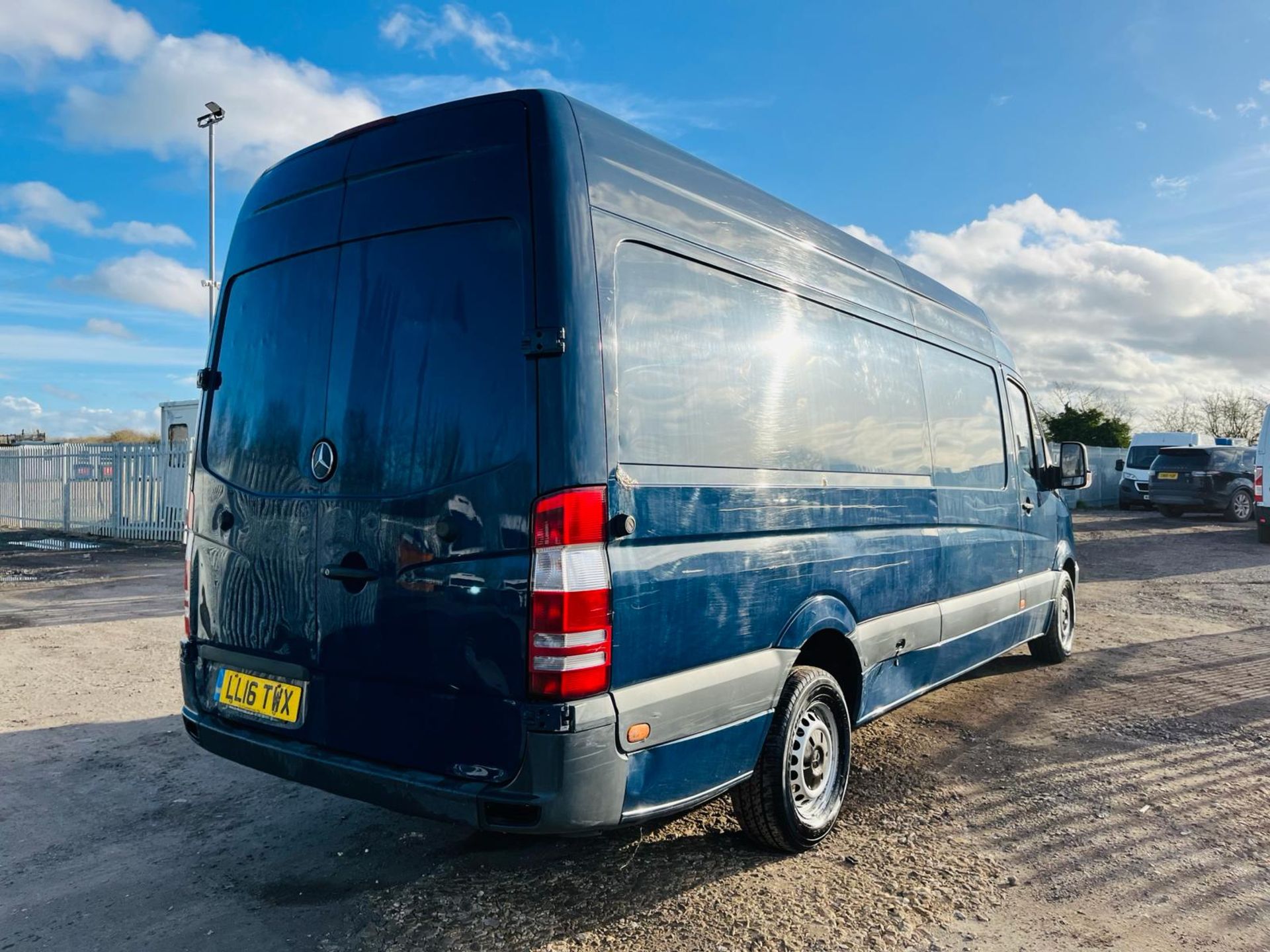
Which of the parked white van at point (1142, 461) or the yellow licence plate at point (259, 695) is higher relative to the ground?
the parked white van at point (1142, 461)

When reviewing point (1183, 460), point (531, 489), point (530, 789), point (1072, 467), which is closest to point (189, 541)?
point (531, 489)

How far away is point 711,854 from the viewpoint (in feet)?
11.4

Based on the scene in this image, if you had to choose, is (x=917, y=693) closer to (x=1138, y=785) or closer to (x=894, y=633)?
(x=894, y=633)

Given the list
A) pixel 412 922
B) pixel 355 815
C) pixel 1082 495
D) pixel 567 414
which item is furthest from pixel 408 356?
pixel 1082 495

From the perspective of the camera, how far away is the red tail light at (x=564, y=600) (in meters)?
2.54

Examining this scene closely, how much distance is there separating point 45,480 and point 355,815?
16.8 m

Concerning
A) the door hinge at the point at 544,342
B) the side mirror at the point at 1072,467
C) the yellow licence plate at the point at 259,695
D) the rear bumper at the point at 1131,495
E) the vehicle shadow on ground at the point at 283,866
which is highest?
the door hinge at the point at 544,342

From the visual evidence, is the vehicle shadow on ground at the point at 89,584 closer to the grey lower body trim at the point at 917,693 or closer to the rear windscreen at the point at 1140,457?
the grey lower body trim at the point at 917,693

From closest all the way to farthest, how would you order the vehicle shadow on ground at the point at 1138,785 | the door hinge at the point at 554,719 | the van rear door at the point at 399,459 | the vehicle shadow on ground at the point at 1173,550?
the door hinge at the point at 554,719
the van rear door at the point at 399,459
the vehicle shadow on ground at the point at 1138,785
the vehicle shadow on ground at the point at 1173,550

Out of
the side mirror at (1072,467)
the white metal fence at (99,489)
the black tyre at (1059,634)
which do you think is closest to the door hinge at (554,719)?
the side mirror at (1072,467)

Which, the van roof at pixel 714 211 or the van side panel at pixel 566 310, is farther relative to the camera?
the van roof at pixel 714 211

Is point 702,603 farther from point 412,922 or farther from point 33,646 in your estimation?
point 33,646

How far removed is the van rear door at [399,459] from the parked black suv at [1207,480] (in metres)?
21.4

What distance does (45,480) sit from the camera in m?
17.2
